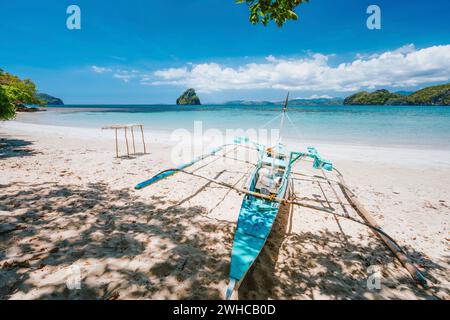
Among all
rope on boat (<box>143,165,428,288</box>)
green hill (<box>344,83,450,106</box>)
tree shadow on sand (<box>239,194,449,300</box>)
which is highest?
green hill (<box>344,83,450,106</box>)

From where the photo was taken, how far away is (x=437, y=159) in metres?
14.4

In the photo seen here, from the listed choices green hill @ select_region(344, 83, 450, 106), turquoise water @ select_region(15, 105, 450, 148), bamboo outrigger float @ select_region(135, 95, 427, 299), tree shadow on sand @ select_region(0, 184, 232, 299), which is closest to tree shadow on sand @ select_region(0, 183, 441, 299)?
tree shadow on sand @ select_region(0, 184, 232, 299)

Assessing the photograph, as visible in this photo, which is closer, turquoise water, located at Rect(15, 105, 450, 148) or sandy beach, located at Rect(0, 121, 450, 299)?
sandy beach, located at Rect(0, 121, 450, 299)

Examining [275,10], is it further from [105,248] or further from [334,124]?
[334,124]

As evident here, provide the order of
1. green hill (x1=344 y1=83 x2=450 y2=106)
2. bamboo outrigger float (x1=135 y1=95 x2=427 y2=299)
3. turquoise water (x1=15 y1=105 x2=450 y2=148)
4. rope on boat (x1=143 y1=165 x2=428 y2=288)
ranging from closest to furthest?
bamboo outrigger float (x1=135 y1=95 x2=427 y2=299) < rope on boat (x1=143 y1=165 x2=428 y2=288) < turquoise water (x1=15 y1=105 x2=450 y2=148) < green hill (x1=344 y1=83 x2=450 y2=106)

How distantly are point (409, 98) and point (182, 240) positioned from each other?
174763 mm

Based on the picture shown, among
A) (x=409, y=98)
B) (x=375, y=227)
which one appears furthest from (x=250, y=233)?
(x=409, y=98)

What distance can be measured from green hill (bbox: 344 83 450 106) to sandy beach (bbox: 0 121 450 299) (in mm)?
150819

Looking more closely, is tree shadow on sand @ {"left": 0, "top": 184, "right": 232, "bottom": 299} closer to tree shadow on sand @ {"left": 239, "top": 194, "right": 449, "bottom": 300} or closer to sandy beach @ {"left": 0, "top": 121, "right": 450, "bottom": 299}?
sandy beach @ {"left": 0, "top": 121, "right": 450, "bottom": 299}

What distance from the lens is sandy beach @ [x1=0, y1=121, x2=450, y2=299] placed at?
3871 mm

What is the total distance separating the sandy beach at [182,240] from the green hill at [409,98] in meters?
151
